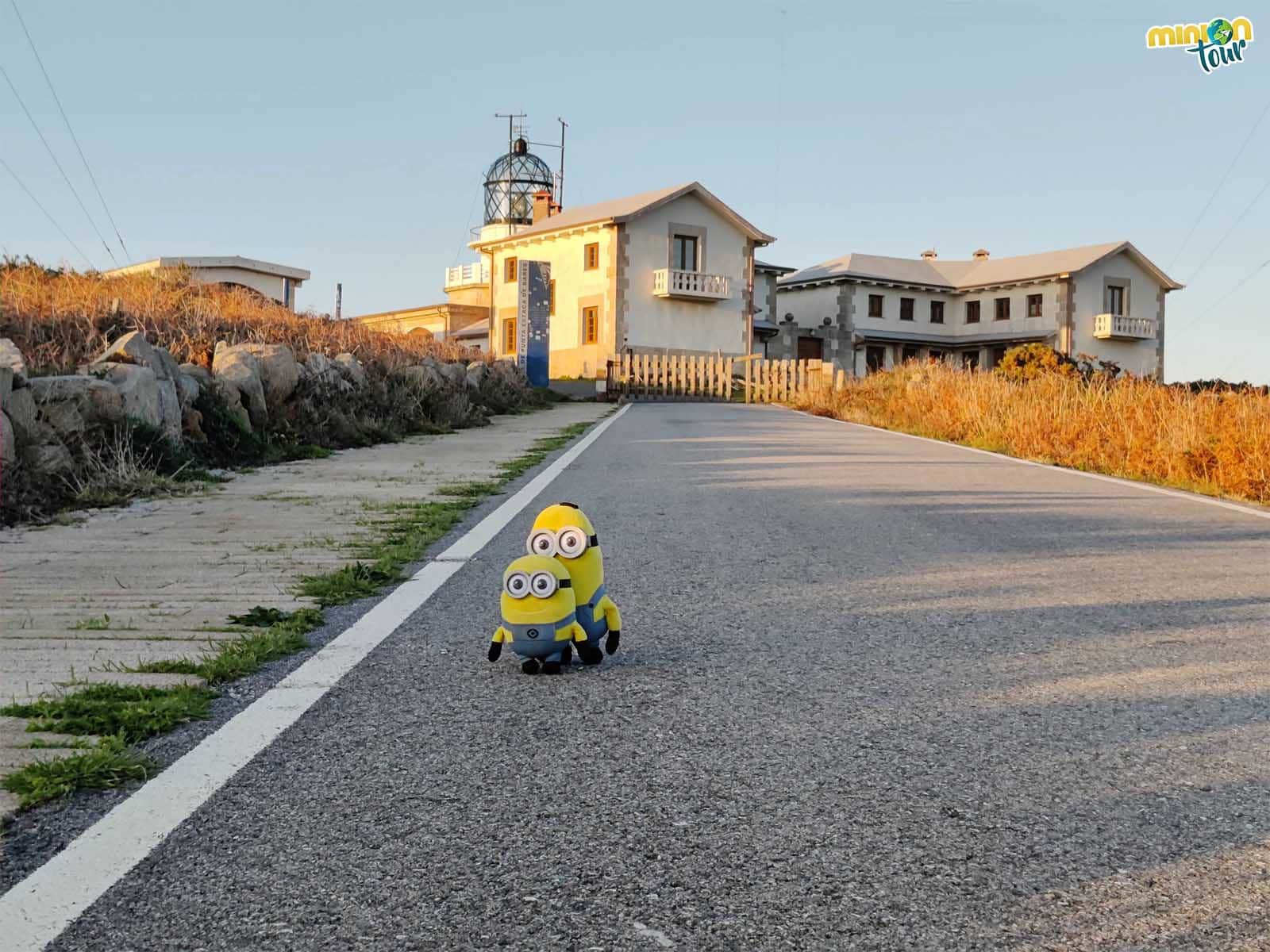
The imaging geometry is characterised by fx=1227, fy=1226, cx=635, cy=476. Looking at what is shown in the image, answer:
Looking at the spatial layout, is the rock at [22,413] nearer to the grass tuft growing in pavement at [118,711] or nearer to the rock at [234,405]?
the rock at [234,405]

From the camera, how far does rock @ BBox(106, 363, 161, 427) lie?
33.3 ft

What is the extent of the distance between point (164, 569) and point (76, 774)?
3403mm

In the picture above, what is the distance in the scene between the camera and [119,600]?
5.43 metres

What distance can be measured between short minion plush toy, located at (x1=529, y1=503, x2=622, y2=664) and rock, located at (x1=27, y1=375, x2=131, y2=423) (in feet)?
21.1

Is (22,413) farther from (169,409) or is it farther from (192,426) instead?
(192,426)

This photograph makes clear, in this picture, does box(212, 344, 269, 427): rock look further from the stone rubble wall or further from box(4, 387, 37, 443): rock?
box(4, 387, 37, 443): rock

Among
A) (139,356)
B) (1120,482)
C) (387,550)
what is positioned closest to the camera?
(387,550)

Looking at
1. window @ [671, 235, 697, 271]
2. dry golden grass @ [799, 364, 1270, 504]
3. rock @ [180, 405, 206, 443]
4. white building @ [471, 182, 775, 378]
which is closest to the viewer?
dry golden grass @ [799, 364, 1270, 504]

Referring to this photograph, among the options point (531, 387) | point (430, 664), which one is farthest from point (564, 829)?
point (531, 387)

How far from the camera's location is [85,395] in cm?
974

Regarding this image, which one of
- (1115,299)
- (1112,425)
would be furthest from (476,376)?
(1115,299)

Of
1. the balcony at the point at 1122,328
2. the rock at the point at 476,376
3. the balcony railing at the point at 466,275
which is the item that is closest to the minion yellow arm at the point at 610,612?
the rock at the point at 476,376

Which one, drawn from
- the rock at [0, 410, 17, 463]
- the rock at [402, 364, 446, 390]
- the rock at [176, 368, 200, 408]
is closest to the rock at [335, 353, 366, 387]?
the rock at [402, 364, 446, 390]

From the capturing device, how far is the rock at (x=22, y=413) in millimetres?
8547
